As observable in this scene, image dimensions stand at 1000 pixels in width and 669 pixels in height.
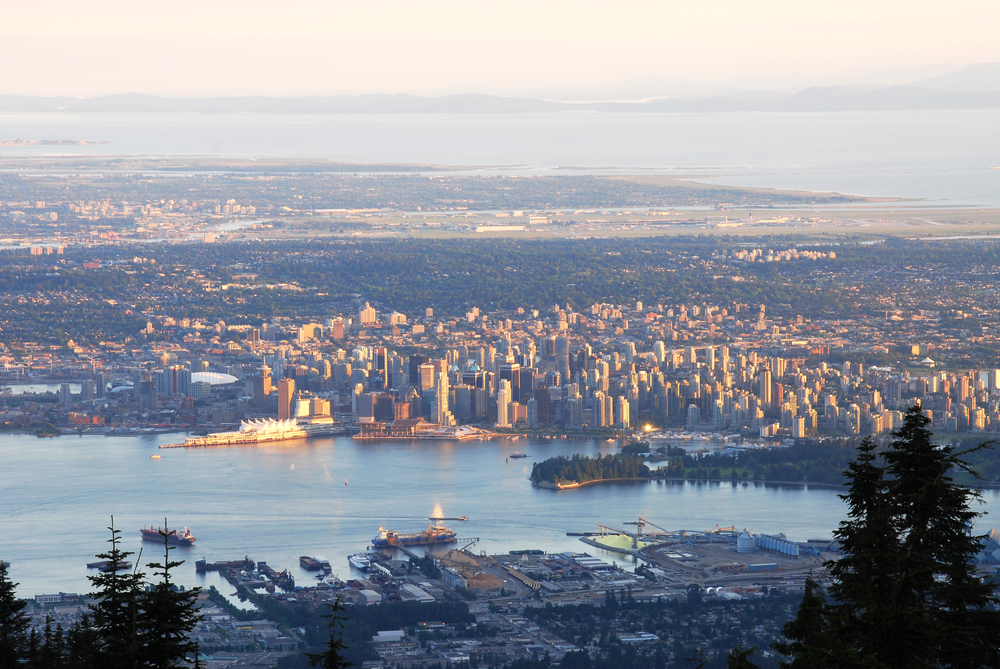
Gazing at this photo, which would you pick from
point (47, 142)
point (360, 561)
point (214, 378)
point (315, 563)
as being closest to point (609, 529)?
point (360, 561)

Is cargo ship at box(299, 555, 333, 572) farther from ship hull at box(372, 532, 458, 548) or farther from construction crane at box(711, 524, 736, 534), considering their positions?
construction crane at box(711, 524, 736, 534)

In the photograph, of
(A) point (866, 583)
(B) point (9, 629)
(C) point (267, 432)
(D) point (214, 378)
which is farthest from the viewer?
(D) point (214, 378)

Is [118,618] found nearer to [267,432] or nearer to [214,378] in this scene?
[267,432]

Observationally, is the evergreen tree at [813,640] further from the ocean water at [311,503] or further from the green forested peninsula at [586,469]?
the green forested peninsula at [586,469]

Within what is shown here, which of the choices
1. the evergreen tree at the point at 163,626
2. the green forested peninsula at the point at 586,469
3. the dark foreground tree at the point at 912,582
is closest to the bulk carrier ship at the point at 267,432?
the green forested peninsula at the point at 586,469

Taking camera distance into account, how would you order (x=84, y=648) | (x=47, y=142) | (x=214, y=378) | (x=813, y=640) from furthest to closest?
(x=47, y=142) < (x=214, y=378) < (x=84, y=648) < (x=813, y=640)
